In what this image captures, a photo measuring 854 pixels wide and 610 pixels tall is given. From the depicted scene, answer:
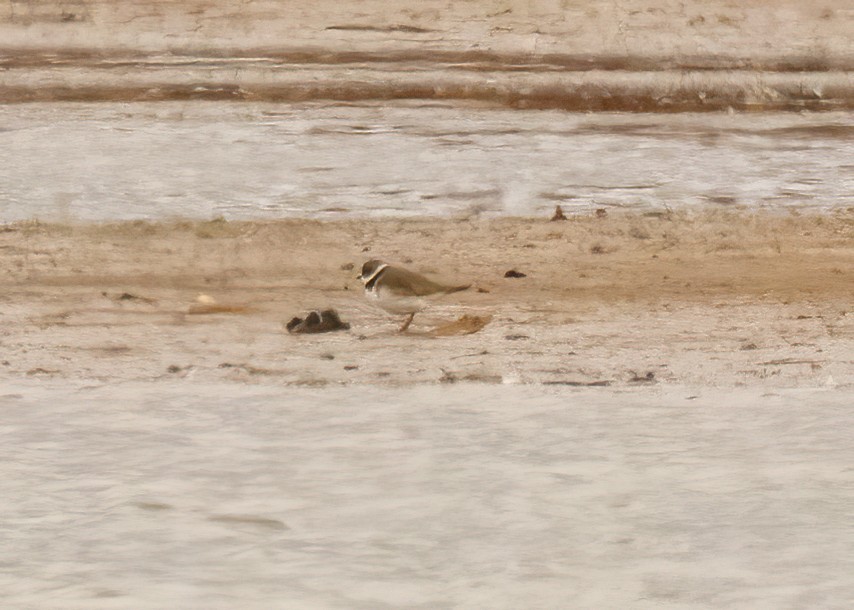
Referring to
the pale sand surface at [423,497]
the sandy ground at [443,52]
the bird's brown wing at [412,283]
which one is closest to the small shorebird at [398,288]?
the bird's brown wing at [412,283]

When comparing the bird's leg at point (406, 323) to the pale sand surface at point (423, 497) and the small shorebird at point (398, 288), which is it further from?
the pale sand surface at point (423, 497)

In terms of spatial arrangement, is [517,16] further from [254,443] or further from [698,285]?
[254,443]

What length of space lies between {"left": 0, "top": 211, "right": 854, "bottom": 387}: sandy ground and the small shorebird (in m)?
0.02

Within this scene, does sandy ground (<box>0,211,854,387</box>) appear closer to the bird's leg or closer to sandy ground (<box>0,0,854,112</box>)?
the bird's leg

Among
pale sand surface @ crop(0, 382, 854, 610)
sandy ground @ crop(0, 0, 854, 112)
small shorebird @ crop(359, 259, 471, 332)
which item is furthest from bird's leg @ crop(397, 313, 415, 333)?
sandy ground @ crop(0, 0, 854, 112)

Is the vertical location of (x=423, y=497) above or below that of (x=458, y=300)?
below

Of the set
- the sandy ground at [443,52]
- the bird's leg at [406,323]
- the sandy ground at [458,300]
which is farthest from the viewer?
the sandy ground at [443,52]

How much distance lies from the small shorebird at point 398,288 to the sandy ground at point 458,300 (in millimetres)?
22

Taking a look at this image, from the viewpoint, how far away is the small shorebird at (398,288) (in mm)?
1619

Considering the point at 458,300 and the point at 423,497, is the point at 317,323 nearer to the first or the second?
the point at 458,300

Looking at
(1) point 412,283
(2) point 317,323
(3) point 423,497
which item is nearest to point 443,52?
(1) point 412,283

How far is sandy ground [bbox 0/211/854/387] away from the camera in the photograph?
1.45 meters

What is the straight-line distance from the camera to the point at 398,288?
5.40 feet

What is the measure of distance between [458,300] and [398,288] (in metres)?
0.08
